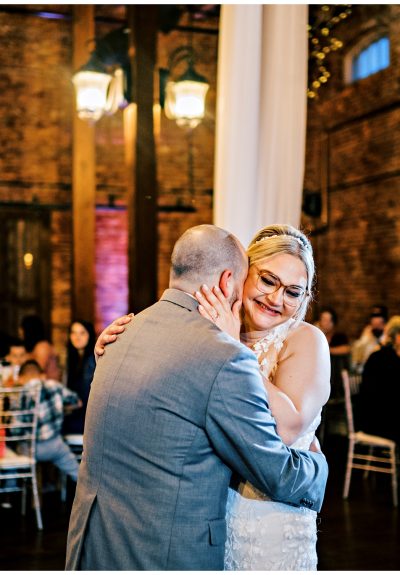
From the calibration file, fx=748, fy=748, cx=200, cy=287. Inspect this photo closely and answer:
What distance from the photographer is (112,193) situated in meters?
10.3

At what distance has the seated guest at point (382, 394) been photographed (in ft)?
18.6

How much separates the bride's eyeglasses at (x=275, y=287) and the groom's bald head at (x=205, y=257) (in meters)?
0.30

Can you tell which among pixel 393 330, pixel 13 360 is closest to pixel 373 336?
pixel 393 330

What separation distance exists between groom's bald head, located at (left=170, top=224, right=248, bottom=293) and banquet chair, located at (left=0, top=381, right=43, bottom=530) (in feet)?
11.7

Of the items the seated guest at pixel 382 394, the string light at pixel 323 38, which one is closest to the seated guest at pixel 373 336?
the seated guest at pixel 382 394

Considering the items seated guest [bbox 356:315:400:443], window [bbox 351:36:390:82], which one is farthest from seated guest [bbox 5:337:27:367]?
window [bbox 351:36:390:82]

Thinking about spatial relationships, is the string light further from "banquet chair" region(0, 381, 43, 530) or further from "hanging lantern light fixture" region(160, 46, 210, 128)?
"banquet chair" region(0, 381, 43, 530)

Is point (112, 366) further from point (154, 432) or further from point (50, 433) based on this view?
point (50, 433)

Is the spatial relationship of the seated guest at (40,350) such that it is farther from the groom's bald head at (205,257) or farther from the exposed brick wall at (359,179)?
the groom's bald head at (205,257)

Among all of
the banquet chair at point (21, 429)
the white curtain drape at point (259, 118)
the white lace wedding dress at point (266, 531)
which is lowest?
the banquet chair at point (21, 429)

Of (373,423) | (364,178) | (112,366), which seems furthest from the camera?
(364,178)

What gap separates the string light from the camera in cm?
939

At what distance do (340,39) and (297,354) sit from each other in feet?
28.5

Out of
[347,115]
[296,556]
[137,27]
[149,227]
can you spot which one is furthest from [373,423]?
[347,115]
